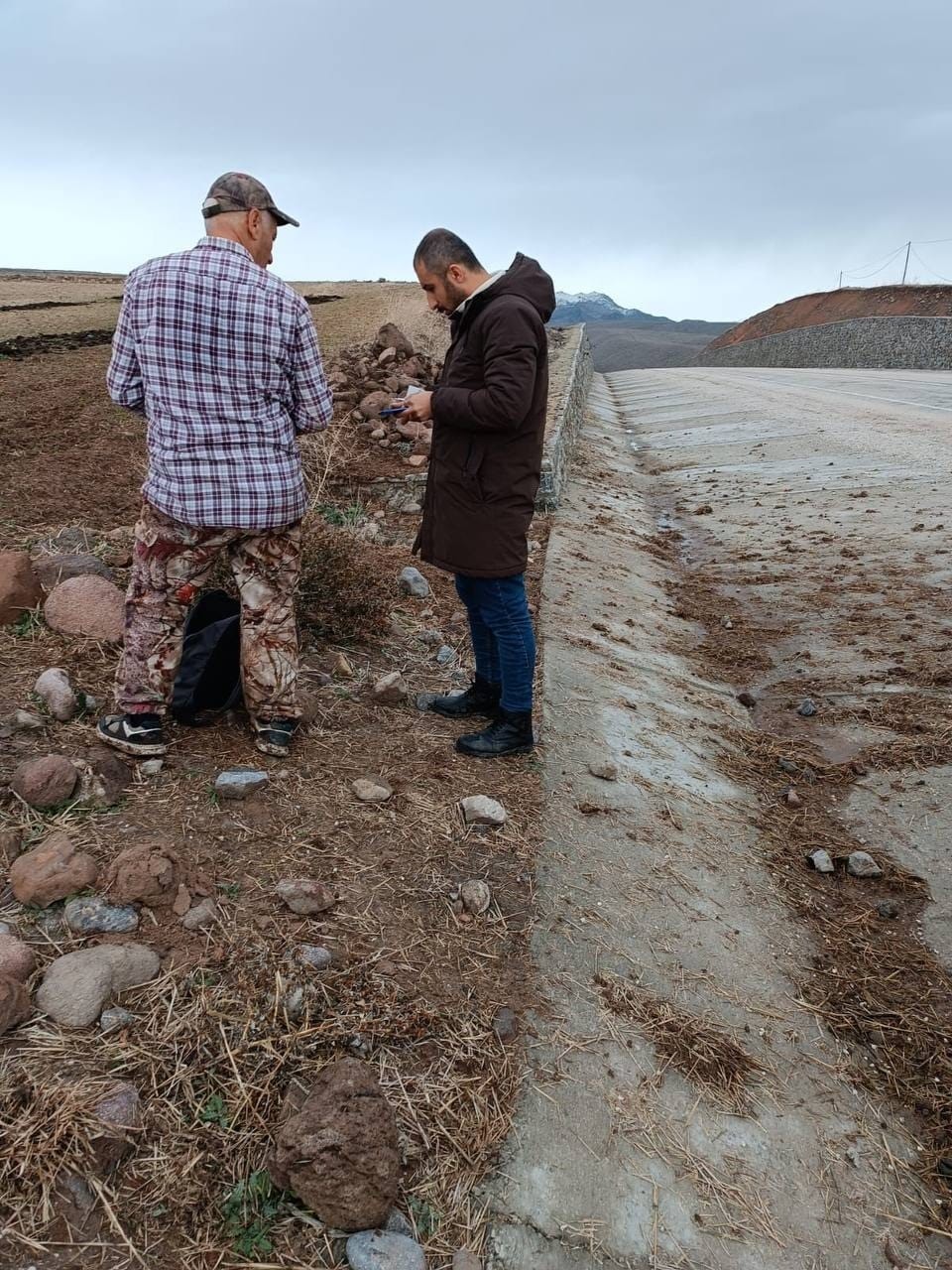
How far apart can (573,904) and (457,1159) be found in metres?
0.97

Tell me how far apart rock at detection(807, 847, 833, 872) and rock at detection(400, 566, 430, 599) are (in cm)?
266

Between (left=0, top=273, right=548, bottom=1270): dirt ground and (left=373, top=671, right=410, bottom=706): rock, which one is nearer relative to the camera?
(left=0, top=273, right=548, bottom=1270): dirt ground

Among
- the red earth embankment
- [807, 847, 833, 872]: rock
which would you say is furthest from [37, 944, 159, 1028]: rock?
the red earth embankment

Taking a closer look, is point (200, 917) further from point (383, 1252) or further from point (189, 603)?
point (189, 603)

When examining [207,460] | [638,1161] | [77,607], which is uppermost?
[207,460]

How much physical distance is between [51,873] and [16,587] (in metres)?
1.82

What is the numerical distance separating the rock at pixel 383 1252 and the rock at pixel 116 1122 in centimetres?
51

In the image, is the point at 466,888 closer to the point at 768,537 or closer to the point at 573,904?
the point at 573,904

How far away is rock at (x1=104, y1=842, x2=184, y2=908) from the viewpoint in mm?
2355

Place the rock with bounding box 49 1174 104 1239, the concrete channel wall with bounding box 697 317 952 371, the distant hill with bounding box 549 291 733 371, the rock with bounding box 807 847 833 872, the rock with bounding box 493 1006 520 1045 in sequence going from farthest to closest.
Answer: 1. the distant hill with bounding box 549 291 733 371
2. the concrete channel wall with bounding box 697 317 952 371
3. the rock with bounding box 807 847 833 872
4. the rock with bounding box 493 1006 520 1045
5. the rock with bounding box 49 1174 104 1239

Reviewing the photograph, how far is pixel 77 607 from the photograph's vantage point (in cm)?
372

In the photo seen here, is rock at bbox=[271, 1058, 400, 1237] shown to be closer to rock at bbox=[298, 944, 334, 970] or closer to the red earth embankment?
rock at bbox=[298, 944, 334, 970]

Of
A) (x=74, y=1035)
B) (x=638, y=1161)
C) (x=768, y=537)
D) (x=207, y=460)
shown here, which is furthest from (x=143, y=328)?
(x=768, y=537)

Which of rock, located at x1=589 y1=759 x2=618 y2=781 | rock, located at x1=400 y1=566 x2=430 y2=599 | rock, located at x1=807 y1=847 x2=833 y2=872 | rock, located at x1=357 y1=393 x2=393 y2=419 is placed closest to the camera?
rock, located at x1=807 y1=847 x2=833 y2=872
